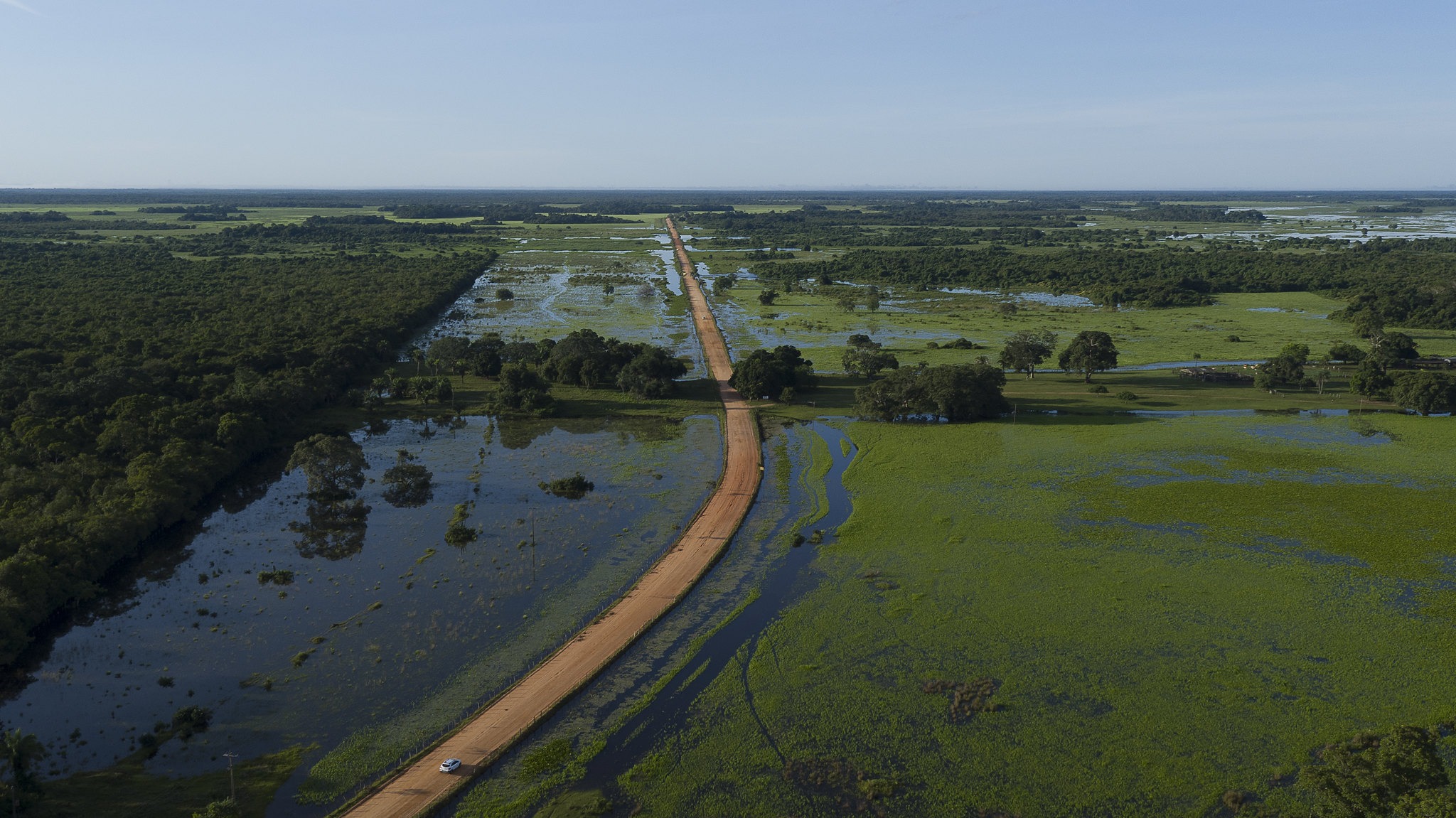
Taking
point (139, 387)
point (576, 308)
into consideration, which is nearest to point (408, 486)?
point (139, 387)

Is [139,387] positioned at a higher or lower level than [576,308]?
lower

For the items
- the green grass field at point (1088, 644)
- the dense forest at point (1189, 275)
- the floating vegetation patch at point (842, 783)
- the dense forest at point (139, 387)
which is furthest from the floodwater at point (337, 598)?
the dense forest at point (1189, 275)

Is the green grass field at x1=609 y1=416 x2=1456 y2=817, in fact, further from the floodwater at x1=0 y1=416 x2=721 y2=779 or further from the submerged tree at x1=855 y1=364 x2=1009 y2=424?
the submerged tree at x1=855 y1=364 x2=1009 y2=424

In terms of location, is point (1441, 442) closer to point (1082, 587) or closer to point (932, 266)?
point (1082, 587)

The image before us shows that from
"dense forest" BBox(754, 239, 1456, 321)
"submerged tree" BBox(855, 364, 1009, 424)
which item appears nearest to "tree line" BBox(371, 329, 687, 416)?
"submerged tree" BBox(855, 364, 1009, 424)

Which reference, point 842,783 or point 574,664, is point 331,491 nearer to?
point 574,664

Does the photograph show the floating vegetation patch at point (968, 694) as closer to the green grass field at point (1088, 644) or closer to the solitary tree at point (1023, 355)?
the green grass field at point (1088, 644)
